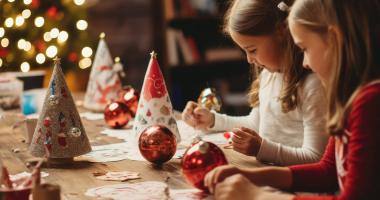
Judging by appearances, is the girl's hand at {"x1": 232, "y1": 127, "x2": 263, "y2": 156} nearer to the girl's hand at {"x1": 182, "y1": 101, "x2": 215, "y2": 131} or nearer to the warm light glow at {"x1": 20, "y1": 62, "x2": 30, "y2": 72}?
the girl's hand at {"x1": 182, "y1": 101, "x2": 215, "y2": 131}

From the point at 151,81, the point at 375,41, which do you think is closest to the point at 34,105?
the point at 151,81

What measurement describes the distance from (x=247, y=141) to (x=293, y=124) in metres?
0.19

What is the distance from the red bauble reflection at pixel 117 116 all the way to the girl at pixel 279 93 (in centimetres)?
49

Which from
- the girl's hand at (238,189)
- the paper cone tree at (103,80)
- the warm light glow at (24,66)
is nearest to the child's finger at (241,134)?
the girl's hand at (238,189)

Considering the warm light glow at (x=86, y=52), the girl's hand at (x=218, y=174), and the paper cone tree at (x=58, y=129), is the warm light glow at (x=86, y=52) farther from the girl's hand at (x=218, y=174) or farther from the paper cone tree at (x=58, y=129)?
the girl's hand at (x=218, y=174)

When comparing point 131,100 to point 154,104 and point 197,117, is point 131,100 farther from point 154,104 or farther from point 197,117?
point 154,104

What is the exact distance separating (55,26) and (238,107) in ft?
5.08

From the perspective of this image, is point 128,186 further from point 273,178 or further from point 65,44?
point 65,44

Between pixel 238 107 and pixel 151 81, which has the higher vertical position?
pixel 151 81

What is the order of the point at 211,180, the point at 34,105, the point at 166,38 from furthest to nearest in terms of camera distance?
the point at 166,38, the point at 34,105, the point at 211,180

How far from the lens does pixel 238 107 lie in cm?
466

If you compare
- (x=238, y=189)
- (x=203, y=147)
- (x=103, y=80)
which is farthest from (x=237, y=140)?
(x=103, y=80)

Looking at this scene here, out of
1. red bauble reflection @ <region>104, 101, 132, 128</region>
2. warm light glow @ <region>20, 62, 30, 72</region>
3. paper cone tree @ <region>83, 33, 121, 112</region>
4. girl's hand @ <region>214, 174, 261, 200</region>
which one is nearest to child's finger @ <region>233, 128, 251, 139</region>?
girl's hand @ <region>214, 174, 261, 200</region>

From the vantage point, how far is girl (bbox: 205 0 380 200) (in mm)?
1094
